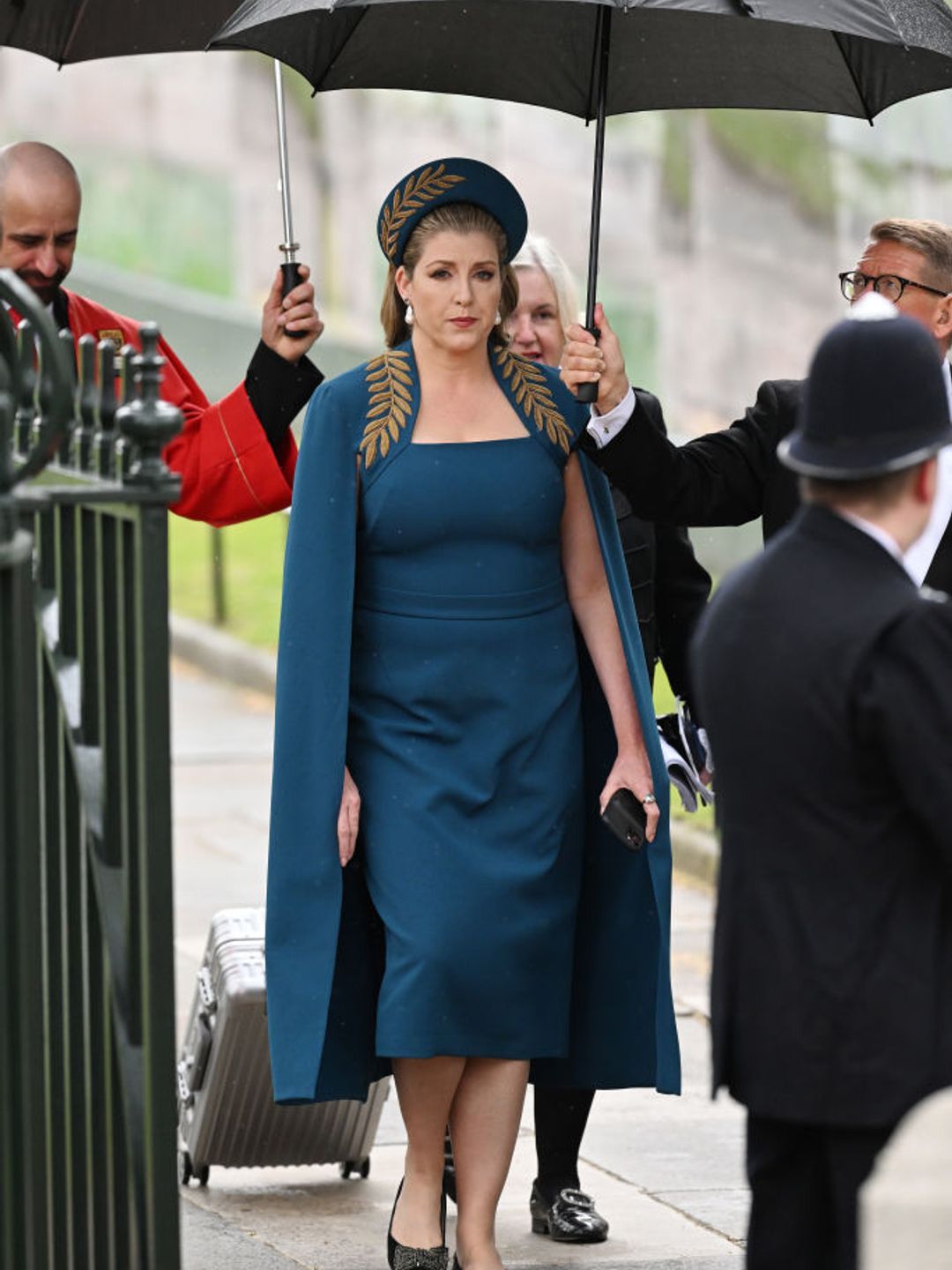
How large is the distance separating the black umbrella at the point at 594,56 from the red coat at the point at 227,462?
730 millimetres

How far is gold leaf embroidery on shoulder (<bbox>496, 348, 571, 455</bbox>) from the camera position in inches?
187

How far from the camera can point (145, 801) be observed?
3.33 meters

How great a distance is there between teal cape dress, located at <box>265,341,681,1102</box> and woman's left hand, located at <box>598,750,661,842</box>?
0.09 meters

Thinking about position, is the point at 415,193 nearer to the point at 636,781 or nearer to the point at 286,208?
the point at 286,208

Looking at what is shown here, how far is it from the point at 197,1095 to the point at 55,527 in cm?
210

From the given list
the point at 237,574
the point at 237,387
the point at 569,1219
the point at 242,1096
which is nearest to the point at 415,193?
the point at 237,387

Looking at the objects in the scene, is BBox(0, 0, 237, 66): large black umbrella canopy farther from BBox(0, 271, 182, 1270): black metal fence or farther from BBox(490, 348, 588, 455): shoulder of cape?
BBox(0, 271, 182, 1270): black metal fence

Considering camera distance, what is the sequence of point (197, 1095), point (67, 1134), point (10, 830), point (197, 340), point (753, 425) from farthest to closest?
point (197, 340) → point (197, 1095) → point (753, 425) → point (67, 1134) → point (10, 830)

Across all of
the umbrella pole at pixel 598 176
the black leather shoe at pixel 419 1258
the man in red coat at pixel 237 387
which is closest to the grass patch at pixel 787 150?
the umbrella pole at pixel 598 176

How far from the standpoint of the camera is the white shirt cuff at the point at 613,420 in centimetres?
468

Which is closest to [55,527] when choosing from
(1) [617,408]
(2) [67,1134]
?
(2) [67,1134]

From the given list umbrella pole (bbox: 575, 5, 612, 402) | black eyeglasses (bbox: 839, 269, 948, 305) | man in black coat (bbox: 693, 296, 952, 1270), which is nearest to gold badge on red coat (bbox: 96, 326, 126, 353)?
umbrella pole (bbox: 575, 5, 612, 402)

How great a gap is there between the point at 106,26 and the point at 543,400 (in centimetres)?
170

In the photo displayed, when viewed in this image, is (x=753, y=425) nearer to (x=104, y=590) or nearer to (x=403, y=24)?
(x=403, y=24)
